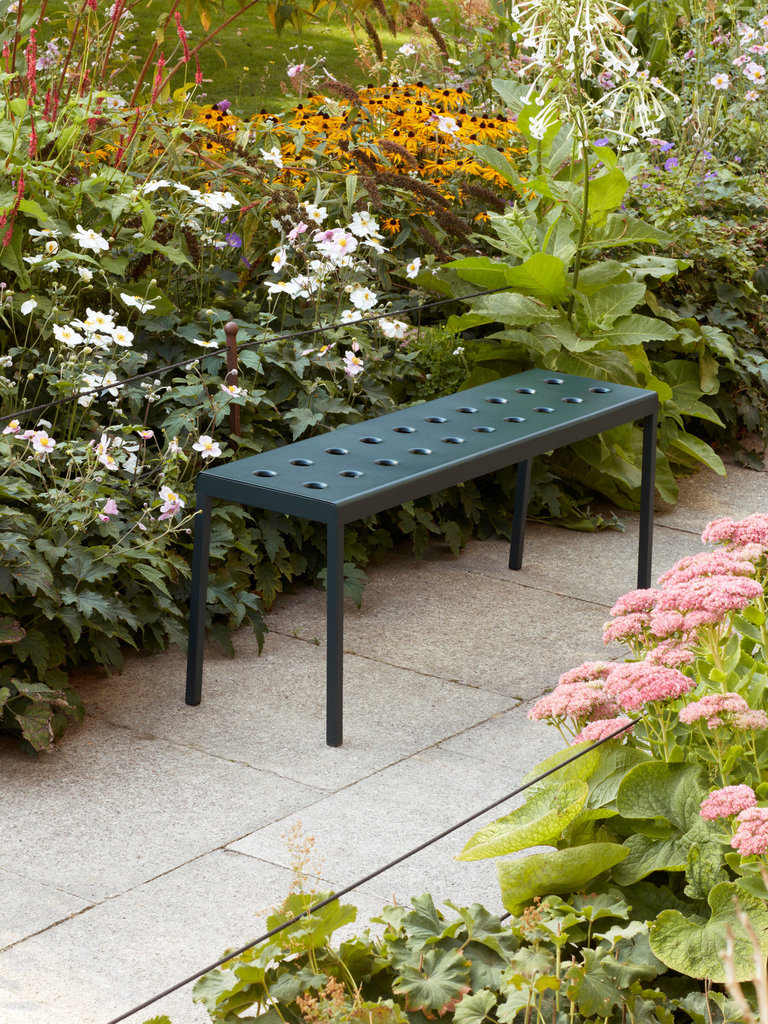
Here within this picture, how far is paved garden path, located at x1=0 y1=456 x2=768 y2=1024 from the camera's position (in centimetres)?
254

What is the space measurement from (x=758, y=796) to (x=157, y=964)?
114 centimetres

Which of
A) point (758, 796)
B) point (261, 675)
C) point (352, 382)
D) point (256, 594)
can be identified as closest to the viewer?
point (758, 796)

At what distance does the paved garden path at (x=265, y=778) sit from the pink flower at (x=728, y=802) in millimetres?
782

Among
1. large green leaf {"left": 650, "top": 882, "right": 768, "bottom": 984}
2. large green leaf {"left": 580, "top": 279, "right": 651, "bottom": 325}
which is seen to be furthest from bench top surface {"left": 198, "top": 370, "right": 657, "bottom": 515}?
large green leaf {"left": 650, "top": 882, "right": 768, "bottom": 984}

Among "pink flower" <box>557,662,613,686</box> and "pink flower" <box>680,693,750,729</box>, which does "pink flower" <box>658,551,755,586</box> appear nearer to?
"pink flower" <box>557,662,613,686</box>

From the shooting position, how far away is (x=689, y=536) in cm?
493

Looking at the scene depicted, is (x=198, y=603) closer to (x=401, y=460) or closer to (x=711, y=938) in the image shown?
(x=401, y=460)

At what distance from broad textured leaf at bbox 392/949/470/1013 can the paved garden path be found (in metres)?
0.51

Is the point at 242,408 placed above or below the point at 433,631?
above

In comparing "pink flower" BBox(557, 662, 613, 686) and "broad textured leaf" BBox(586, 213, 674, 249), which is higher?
"broad textured leaf" BBox(586, 213, 674, 249)

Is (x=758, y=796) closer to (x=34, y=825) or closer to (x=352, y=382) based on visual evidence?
(x=34, y=825)

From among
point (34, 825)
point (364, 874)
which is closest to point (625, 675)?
point (364, 874)

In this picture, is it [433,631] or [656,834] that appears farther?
[433,631]

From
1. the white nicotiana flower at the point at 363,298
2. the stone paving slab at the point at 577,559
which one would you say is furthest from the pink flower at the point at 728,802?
the white nicotiana flower at the point at 363,298
